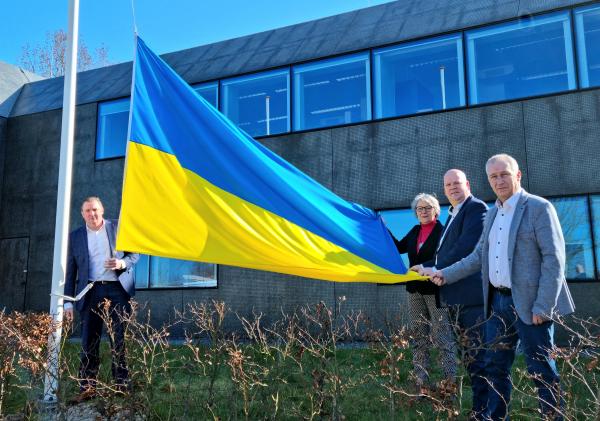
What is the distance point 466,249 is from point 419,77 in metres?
6.52

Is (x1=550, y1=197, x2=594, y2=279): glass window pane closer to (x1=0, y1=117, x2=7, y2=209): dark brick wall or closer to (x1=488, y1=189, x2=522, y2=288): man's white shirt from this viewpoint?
(x1=488, y1=189, x2=522, y2=288): man's white shirt

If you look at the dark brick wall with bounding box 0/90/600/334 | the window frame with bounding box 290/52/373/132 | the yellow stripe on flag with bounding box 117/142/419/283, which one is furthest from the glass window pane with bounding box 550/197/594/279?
the yellow stripe on flag with bounding box 117/142/419/283

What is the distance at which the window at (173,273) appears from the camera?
37.8 ft

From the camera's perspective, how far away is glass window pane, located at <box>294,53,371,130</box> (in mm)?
10688

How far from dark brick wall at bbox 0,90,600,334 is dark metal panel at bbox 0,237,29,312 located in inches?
7.9

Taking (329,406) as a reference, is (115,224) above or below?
above

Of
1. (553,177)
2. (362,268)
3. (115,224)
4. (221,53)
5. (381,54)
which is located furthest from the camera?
→ (221,53)

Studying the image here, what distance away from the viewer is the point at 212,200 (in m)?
4.34

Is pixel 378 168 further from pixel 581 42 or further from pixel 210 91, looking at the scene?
pixel 210 91

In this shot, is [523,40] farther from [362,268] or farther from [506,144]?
[362,268]

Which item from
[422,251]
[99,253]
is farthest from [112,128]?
[422,251]

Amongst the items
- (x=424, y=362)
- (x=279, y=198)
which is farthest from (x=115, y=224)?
(x=424, y=362)

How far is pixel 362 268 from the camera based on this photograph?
4.63 m

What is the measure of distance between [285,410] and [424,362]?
102 cm
